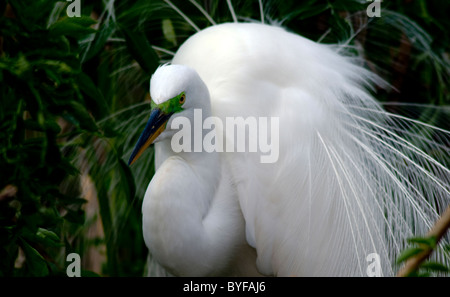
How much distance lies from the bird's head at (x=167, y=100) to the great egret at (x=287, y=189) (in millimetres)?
11

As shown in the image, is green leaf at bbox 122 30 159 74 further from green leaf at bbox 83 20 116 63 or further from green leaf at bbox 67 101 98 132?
green leaf at bbox 67 101 98 132

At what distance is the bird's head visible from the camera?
1.36 m

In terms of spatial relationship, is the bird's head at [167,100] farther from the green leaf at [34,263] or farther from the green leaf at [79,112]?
the green leaf at [34,263]

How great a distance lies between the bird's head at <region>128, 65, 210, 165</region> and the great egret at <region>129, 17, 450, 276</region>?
11 millimetres

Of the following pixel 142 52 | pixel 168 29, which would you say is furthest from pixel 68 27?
pixel 168 29

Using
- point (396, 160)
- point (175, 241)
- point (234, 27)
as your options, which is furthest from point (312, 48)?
point (175, 241)

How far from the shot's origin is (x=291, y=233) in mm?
1548

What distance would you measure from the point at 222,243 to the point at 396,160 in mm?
601

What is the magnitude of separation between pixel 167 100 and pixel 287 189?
444mm

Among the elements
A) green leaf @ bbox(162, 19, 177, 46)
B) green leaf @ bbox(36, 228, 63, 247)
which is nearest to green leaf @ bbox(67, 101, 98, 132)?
green leaf @ bbox(36, 228, 63, 247)

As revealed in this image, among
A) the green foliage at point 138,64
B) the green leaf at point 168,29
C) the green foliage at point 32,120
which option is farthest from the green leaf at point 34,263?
the green leaf at point 168,29

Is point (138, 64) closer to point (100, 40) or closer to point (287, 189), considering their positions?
point (100, 40)

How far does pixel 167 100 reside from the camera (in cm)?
137

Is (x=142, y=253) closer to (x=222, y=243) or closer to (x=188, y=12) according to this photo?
(x=222, y=243)
